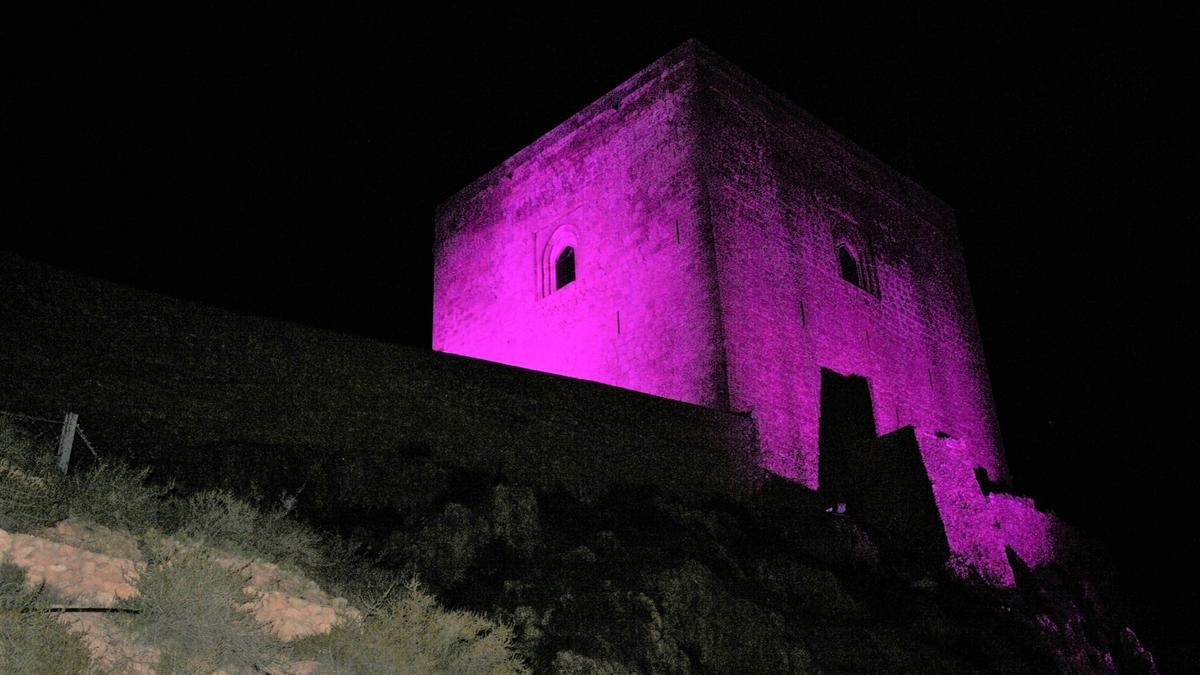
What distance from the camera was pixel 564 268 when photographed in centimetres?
1817

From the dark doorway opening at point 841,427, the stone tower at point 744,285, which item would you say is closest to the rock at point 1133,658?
the stone tower at point 744,285

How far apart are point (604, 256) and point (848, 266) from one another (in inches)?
186

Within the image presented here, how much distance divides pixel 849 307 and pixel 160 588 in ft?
44.7

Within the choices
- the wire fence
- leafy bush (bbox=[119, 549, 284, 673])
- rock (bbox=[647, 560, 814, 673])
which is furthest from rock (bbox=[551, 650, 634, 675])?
the wire fence

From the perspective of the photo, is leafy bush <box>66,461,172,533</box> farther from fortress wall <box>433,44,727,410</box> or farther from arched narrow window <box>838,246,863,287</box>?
arched narrow window <box>838,246,863,287</box>

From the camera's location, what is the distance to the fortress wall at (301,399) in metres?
8.43

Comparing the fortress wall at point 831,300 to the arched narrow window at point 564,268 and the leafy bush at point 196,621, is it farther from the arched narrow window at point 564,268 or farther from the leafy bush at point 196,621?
the leafy bush at point 196,621

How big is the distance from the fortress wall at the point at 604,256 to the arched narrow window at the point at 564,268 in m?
0.20

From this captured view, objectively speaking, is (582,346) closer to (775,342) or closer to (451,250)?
(775,342)

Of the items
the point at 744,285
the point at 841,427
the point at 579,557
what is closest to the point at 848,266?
the point at 744,285

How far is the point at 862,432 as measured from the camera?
15.7 meters

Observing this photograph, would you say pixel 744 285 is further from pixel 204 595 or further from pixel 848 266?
pixel 204 595

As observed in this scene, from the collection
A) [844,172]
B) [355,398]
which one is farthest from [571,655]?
[844,172]

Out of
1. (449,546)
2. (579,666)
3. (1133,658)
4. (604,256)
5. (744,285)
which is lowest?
(1133,658)
